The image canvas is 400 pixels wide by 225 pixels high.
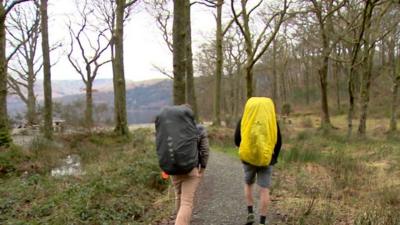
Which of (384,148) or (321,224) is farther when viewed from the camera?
(384,148)

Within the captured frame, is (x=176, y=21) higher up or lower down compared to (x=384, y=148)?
higher up

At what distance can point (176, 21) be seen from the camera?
803 cm

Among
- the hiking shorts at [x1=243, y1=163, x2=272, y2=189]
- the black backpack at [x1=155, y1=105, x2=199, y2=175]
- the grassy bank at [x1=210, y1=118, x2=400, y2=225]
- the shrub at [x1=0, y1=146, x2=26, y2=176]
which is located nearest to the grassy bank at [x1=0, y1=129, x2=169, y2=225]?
the shrub at [x1=0, y1=146, x2=26, y2=176]

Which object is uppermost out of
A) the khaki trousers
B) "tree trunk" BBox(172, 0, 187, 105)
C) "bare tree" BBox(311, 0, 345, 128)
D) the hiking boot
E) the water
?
"bare tree" BBox(311, 0, 345, 128)

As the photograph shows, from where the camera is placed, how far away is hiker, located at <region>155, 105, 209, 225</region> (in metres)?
4.88

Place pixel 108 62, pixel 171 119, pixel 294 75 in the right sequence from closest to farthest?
pixel 171 119, pixel 108 62, pixel 294 75

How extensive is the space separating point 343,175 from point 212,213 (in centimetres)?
482

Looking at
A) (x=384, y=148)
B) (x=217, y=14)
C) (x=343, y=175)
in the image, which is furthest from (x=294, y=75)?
(x=343, y=175)

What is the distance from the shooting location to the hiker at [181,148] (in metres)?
4.88

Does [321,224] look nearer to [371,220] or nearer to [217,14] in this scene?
[371,220]

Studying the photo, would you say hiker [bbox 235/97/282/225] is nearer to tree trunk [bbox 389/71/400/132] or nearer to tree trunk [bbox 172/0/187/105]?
tree trunk [bbox 172/0/187/105]

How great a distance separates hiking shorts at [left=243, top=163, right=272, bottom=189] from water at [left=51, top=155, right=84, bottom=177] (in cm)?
588

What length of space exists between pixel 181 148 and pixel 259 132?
3.59ft

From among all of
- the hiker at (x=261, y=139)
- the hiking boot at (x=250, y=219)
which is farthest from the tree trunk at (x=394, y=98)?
the hiker at (x=261, y=139)
